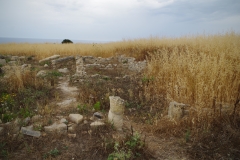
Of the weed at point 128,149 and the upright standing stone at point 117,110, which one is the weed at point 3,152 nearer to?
the weed at point 128,149

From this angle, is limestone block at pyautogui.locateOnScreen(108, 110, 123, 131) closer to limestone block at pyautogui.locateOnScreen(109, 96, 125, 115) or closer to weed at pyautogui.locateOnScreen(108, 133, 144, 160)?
limestone block at pyautogui.locateOnScreen(109, 96, 125, 115)

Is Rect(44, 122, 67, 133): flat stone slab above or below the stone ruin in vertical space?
below

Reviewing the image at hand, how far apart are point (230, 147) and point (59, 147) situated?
267 centimetres

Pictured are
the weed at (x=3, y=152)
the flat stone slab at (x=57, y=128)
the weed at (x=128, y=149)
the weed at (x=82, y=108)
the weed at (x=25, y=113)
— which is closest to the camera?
the weed at (x=128, y=149)

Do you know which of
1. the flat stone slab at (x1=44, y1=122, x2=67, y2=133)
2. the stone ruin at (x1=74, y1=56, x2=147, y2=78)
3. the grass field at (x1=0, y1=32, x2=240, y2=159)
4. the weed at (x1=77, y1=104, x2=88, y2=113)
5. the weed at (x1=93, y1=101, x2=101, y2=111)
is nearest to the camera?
the grass field at (x1=0, y1=32, x2=240, y2=159)

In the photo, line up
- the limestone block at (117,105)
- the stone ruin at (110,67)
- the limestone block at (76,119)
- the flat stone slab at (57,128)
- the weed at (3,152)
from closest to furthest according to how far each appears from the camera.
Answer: the weed at (3,152) < the flat stone slab at (57,128) < the limestone block at (117,105) < the limestone block at (76,119) < the stone ruin at (110,67)

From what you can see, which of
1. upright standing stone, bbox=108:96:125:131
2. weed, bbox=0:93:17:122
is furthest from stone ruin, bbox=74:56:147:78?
upright standing stone, bbox=108:96:125:131

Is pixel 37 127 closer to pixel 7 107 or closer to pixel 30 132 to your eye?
pixel 30 132

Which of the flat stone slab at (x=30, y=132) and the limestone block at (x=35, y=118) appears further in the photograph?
the limestone block at (x=35, y=118)

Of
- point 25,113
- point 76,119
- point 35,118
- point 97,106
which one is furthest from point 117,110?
point 25,113

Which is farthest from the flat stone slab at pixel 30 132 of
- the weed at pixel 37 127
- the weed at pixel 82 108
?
the weed at pixel 82 108

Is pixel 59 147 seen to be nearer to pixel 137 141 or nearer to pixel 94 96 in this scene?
Result: pixel 137 141

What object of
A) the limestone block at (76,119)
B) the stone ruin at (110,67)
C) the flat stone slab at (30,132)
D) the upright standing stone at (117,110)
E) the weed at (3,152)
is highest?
the stone ruin at (110,67)

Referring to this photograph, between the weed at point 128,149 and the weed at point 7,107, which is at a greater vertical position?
the weed at point 7,107
